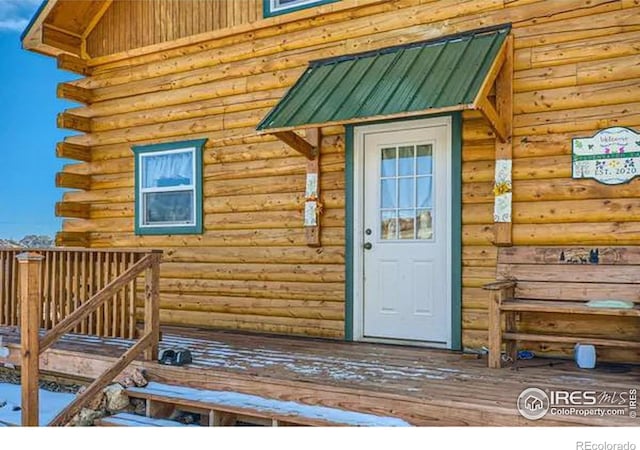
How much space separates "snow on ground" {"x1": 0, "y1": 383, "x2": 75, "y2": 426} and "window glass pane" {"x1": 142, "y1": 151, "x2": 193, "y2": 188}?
2.44m

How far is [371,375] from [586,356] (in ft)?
4.75

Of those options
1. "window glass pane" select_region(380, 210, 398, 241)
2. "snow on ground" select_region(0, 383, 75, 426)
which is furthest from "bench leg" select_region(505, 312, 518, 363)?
"snow on ground" select_region(0, 383, 75, 426)

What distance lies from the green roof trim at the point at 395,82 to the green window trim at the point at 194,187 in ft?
5.09

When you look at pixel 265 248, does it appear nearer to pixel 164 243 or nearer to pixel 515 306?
pixel 164 243

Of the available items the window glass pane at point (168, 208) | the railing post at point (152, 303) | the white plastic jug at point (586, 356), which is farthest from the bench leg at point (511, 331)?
the window glass pane at point (168, 208)

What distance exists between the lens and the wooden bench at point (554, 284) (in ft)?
12.5

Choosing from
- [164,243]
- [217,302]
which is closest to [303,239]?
[217,302]

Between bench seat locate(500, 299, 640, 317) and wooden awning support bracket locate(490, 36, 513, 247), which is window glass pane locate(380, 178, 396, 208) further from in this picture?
bench seat locate(500, 299, 640, 317)

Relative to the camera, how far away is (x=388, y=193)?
4.96 meters

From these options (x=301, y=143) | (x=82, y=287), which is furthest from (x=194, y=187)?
(x=82, y=287)

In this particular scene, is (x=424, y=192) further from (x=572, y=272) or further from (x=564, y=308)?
(x=564, y=308)
